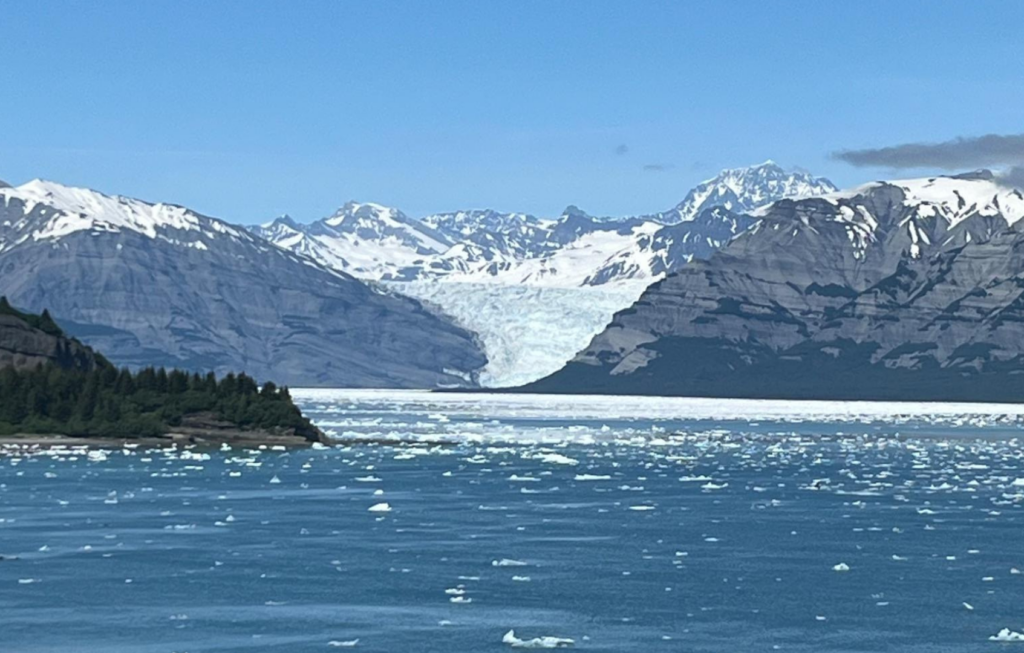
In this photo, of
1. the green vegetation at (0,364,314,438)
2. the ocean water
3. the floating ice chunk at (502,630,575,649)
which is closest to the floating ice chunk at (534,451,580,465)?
the ocean water

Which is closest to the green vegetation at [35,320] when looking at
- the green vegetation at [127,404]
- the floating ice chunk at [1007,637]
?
the green vegetation at [127,404]

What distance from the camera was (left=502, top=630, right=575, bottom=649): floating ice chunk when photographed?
155ft

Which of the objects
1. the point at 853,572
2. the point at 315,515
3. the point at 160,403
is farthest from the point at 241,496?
the point at 160,403

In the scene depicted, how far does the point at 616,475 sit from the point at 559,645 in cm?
6614

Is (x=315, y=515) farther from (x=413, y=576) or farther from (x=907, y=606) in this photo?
(x=907, y=606)

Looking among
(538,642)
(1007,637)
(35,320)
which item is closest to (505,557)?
(538,642)

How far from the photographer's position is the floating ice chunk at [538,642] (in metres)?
47.2

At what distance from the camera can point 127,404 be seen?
156 m

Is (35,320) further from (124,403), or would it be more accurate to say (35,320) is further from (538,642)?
(538,642)

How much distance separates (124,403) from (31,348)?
681 inches

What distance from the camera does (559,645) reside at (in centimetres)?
4731

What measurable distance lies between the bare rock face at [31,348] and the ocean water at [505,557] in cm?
4702

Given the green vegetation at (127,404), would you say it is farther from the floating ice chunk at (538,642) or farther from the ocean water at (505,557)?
the floating ice chunk at (538,642)

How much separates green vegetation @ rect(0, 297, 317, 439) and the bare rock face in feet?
10.4
